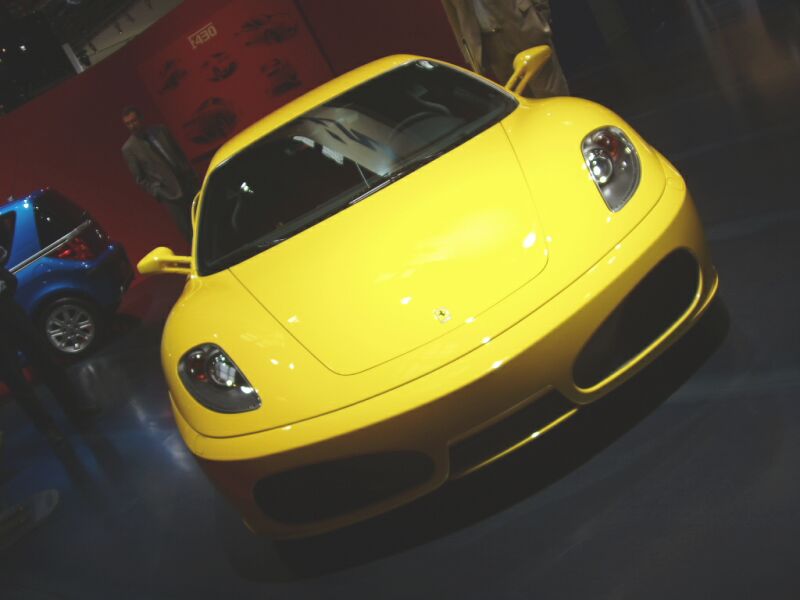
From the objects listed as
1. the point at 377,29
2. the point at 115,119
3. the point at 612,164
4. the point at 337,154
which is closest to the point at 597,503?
the point at 612,164

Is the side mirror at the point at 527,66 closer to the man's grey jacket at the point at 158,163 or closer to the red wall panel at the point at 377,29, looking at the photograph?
the man's grey jacket at the point at 158,163

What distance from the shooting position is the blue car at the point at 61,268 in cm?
679

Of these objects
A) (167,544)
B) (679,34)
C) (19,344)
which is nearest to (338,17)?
(679,34)

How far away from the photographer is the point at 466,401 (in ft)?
7.00

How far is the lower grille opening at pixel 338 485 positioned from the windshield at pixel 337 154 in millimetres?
1004

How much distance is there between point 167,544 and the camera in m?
3.27

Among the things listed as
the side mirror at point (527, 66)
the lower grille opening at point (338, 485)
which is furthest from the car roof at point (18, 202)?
the lower grille opening at point (338, 485)

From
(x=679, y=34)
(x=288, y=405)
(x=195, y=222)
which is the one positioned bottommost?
(x=679, y=34)

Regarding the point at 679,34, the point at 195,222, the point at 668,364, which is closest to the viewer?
the point at 668,364

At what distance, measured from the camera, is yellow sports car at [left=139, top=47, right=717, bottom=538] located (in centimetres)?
218

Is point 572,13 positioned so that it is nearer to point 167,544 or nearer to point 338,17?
point 338,17

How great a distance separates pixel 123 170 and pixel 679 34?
649 cm

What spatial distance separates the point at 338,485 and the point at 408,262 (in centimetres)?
67

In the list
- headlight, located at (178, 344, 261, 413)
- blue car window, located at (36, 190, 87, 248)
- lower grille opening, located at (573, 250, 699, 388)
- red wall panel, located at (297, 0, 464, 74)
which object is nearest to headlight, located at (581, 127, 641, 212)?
lower grille opening, located at (573, 250, 699, 388)
